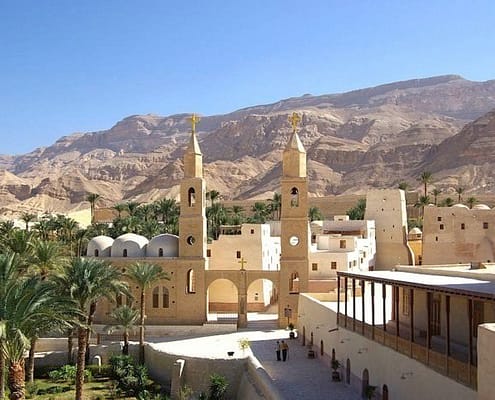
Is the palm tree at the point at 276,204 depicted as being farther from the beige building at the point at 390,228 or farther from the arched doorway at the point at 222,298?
the arched doorway at the point at 222,298

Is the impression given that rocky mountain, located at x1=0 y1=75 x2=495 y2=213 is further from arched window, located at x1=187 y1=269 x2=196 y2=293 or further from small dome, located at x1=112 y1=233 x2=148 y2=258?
small dome, located at x1=112 y1=233 x2=148 y2=258

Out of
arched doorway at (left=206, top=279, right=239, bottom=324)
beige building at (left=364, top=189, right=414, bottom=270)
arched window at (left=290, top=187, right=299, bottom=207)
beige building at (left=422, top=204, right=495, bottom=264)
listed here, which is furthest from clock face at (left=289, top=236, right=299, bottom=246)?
beige building at (left=364, top=189, right=414, bottom=270)

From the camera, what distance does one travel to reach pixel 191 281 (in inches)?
1422

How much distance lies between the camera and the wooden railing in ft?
44.7

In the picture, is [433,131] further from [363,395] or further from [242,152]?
[363,395]

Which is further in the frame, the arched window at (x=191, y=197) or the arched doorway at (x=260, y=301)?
the arched doorway at (x=260, y=301)

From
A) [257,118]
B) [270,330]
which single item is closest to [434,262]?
[270,330]

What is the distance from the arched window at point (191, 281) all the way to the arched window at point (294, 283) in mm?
4921

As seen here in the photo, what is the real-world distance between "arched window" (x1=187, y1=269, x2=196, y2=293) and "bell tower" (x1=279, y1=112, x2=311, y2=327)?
4.58 m

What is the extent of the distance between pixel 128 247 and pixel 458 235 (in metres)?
23.7

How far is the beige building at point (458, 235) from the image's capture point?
45125mm

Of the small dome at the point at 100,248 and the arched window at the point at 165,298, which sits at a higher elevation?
the small dome at the point at 100,248

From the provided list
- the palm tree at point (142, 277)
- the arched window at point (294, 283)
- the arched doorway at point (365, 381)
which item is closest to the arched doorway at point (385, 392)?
the arched doorway at point (365, 381)

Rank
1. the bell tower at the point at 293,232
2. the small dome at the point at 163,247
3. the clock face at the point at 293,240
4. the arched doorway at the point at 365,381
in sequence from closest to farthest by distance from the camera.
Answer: the arched doorway at the point at 365,381 < the bell tower at the point at 293,232 < the clock face at the point at 293,240 < the small dome at the point at 163,247
